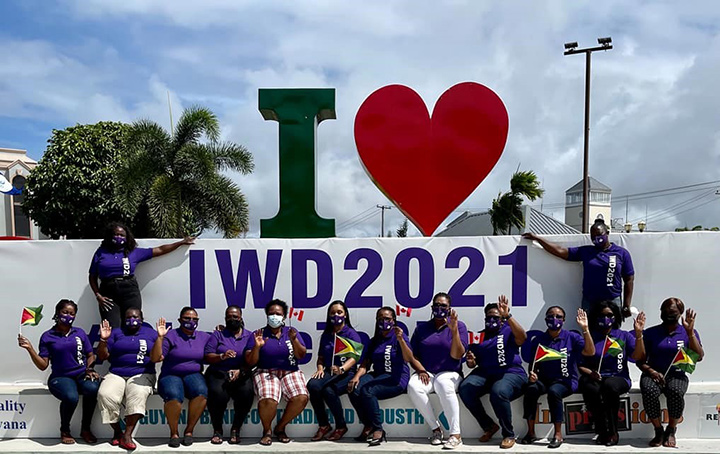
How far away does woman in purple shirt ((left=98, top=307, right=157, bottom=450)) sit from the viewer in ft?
16.3

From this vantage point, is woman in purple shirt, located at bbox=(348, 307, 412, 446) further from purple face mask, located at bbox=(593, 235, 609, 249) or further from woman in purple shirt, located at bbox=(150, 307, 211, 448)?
purple face mask, located at bbox=(593, 235, 609, 249)

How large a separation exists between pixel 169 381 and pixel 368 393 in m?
1.93

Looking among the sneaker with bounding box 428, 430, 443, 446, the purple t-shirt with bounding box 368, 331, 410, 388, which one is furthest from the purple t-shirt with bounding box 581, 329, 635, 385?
the purple t-shirt with bounding box 368, 331, 410, 388

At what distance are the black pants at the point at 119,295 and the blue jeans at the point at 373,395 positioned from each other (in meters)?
2.60

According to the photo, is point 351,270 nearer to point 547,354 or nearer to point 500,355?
point 500,355

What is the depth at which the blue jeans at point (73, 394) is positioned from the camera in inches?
200

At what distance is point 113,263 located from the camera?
558 centimetres

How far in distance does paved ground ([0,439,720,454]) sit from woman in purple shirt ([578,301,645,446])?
23 cm

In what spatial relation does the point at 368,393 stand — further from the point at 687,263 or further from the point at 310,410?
the point at 687,263

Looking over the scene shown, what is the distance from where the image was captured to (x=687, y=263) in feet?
18.9

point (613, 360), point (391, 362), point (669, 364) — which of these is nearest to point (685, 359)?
point (669, 364)

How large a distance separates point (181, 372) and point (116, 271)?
1.37m

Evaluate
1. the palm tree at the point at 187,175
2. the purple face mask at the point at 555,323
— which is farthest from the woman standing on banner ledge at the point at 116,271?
the palm tree at the point at 187,175

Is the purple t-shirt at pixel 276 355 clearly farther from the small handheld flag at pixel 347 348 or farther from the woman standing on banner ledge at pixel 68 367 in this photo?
Result: the woman standing on banner ledge at pixel 68 367
